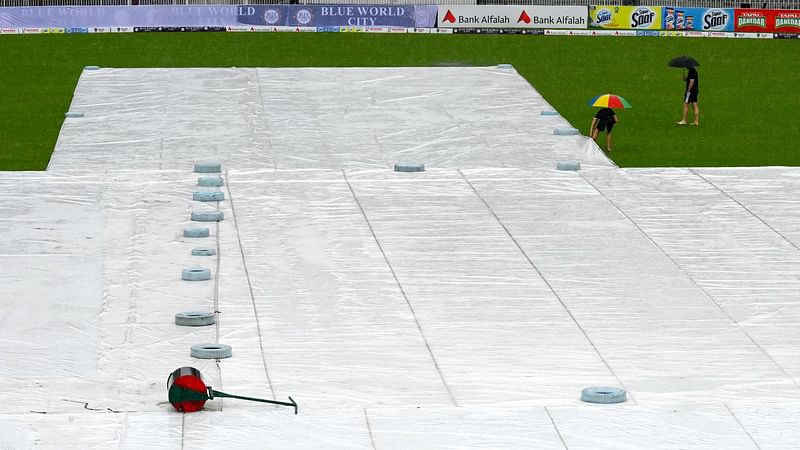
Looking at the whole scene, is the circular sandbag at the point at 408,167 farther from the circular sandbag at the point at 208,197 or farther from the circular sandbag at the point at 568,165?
the circular sandbag at the point at 208,197

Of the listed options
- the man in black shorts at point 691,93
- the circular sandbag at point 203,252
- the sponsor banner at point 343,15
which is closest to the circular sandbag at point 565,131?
the man in black shorts at point 691,93

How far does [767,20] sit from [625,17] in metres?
4.52

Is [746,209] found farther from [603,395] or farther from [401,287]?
[603,395]

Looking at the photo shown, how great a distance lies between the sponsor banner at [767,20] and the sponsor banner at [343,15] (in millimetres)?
9927

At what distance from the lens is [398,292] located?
59.1 ft

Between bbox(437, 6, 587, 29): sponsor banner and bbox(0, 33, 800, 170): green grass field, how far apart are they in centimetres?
115

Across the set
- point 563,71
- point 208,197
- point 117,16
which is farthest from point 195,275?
point 117,16

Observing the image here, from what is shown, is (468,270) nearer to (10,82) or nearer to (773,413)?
(773,413)

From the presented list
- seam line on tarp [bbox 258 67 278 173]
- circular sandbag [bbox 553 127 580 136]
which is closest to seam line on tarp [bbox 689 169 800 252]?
circular sandbag [bbox 553 127 580 136]

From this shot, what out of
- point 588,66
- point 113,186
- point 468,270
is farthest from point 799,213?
point 588,66

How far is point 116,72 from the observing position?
37.8m

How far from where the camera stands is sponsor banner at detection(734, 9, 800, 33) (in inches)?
1932

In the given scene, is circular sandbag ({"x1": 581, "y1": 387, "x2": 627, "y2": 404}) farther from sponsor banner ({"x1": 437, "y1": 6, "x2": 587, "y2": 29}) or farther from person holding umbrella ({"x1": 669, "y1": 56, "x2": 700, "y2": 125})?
sponsor banner ({"x1": 437, "y1": 6, "x2": 587, "y2": 29})

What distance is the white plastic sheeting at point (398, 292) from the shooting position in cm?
1337
